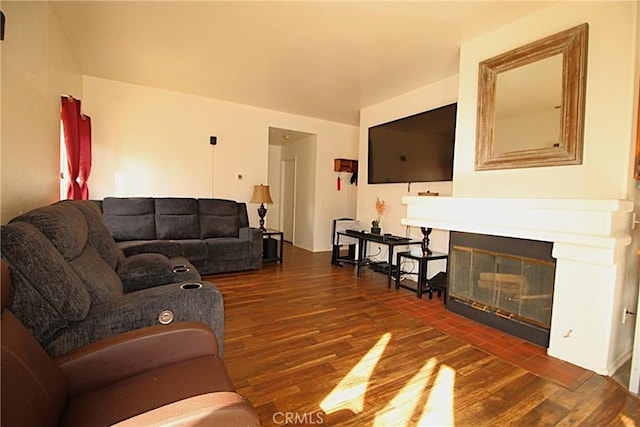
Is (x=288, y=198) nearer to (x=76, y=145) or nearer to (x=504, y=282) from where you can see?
(x=76, y=145)

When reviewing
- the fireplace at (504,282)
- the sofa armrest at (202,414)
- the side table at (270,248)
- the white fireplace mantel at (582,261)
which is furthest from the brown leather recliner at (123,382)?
the side table at (270,248)

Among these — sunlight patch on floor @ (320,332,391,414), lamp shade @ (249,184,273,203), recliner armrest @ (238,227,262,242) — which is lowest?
sunlight patch on floor @ (320,332,391,414)

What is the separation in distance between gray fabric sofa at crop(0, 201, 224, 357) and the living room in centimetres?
47

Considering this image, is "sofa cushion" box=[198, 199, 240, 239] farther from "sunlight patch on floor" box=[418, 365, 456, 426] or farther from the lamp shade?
"sunlight patch on floor" box=[418, 365, 456, 426]

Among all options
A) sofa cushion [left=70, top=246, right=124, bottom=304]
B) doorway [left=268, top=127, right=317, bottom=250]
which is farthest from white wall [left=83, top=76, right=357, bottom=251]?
sofa cushion [left=70, top=246, right=124, bottom=304]

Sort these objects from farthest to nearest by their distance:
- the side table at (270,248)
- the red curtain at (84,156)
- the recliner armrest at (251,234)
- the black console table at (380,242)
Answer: the side table at (270,248) < the recliner armrest at (251,234) < the black console table at (380,242) < the red curtain at (84,156)

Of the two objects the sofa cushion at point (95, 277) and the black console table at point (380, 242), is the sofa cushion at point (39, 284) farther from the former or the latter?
the black console table at point (380, 242)

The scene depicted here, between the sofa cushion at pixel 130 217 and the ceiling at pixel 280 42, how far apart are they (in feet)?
5.63

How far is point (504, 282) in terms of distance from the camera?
2.63 m

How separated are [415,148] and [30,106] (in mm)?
3758

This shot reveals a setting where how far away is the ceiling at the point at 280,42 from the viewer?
2.46m

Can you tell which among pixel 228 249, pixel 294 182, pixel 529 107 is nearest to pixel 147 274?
pixel 228 249

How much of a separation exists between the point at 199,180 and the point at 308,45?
2.91 metres

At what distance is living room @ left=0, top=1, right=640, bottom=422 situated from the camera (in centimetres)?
195
